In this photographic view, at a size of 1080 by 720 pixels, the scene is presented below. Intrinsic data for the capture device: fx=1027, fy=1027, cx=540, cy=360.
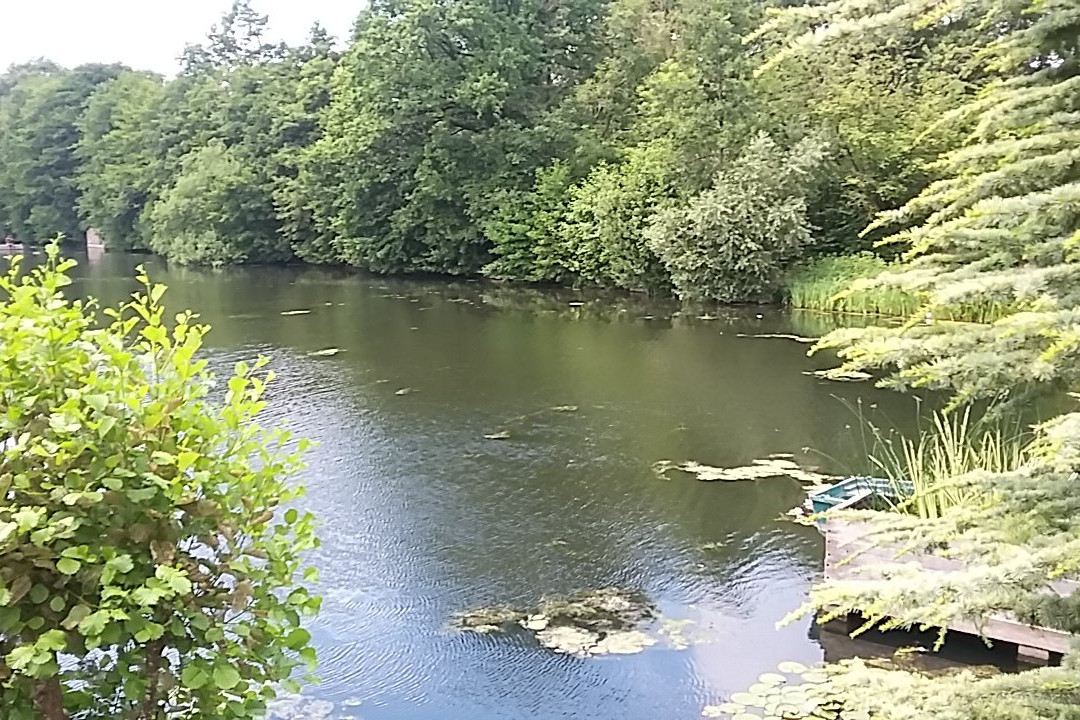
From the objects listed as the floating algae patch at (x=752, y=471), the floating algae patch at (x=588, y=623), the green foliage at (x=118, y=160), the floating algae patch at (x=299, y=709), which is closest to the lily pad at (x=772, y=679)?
the floating algae patch at (x=588, y=623)

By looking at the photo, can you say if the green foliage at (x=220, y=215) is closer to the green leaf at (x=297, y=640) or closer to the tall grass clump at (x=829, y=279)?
the tall grass clump at (x=829, y=279)

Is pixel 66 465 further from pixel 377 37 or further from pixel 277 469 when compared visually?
pixel 377 37

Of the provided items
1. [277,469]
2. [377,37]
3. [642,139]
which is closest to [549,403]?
[277,469]

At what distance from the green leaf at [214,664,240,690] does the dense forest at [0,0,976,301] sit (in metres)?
8.24

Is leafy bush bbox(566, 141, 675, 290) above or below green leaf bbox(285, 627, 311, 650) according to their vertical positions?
above

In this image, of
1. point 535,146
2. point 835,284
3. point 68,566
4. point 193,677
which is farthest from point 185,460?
point 535,146

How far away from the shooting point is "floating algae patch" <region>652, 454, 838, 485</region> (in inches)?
303

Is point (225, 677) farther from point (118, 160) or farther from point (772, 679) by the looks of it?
point (118, 160)

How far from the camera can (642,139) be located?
20.9m

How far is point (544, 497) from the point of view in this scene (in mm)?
7406

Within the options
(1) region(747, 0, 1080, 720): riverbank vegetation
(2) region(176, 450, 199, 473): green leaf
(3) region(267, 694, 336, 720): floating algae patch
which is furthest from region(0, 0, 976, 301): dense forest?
(2) region(176, 450, 199, 473): green leaf

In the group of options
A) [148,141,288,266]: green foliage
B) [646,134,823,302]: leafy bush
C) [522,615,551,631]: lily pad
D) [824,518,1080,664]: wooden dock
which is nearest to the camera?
[824,518,1080,664]: wooden dock

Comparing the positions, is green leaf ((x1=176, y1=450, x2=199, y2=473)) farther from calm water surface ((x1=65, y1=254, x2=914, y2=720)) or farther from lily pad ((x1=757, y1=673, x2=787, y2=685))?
lily pad ((x1=757, y1=673, x2=787, y2=685))

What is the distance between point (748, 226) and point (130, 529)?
51.4 feet
